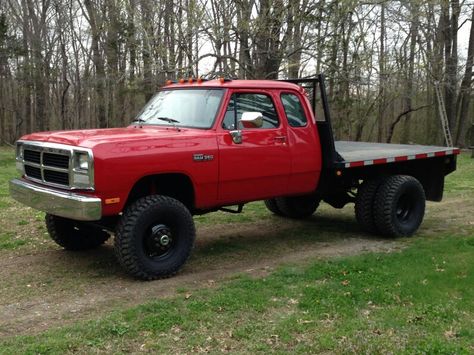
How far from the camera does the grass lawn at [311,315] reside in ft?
14.1

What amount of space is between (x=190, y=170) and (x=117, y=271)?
4.69 feet

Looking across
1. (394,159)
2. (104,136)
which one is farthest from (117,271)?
(394,159)

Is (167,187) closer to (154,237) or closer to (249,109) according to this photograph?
(154,237)

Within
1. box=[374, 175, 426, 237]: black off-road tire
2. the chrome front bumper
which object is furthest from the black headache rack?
the chrome front bumper

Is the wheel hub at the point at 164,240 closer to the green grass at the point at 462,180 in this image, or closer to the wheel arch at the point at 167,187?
the wheel arch at the point at 167,187

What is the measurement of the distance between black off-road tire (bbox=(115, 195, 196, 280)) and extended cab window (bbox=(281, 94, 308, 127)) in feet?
6.48

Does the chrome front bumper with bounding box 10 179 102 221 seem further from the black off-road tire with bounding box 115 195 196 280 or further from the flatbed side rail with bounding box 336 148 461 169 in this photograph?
the flatbed side rail with bounding box 336 148 461 169

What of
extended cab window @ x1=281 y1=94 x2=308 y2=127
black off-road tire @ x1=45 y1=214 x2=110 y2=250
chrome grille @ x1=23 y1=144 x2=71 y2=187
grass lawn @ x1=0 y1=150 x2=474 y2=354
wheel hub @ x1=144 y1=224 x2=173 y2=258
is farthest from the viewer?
extended cab window @ x1=281 y1=94 x2=308 y2=127

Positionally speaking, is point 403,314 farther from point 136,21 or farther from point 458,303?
point 136,21

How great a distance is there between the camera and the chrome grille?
564cm

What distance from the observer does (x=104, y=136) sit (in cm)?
574

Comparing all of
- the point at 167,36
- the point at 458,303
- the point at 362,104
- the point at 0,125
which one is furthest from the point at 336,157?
the point at 0,125

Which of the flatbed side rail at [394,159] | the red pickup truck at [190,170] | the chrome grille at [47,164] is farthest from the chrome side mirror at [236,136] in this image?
the chrome grille at [47,164]

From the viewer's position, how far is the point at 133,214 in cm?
573
